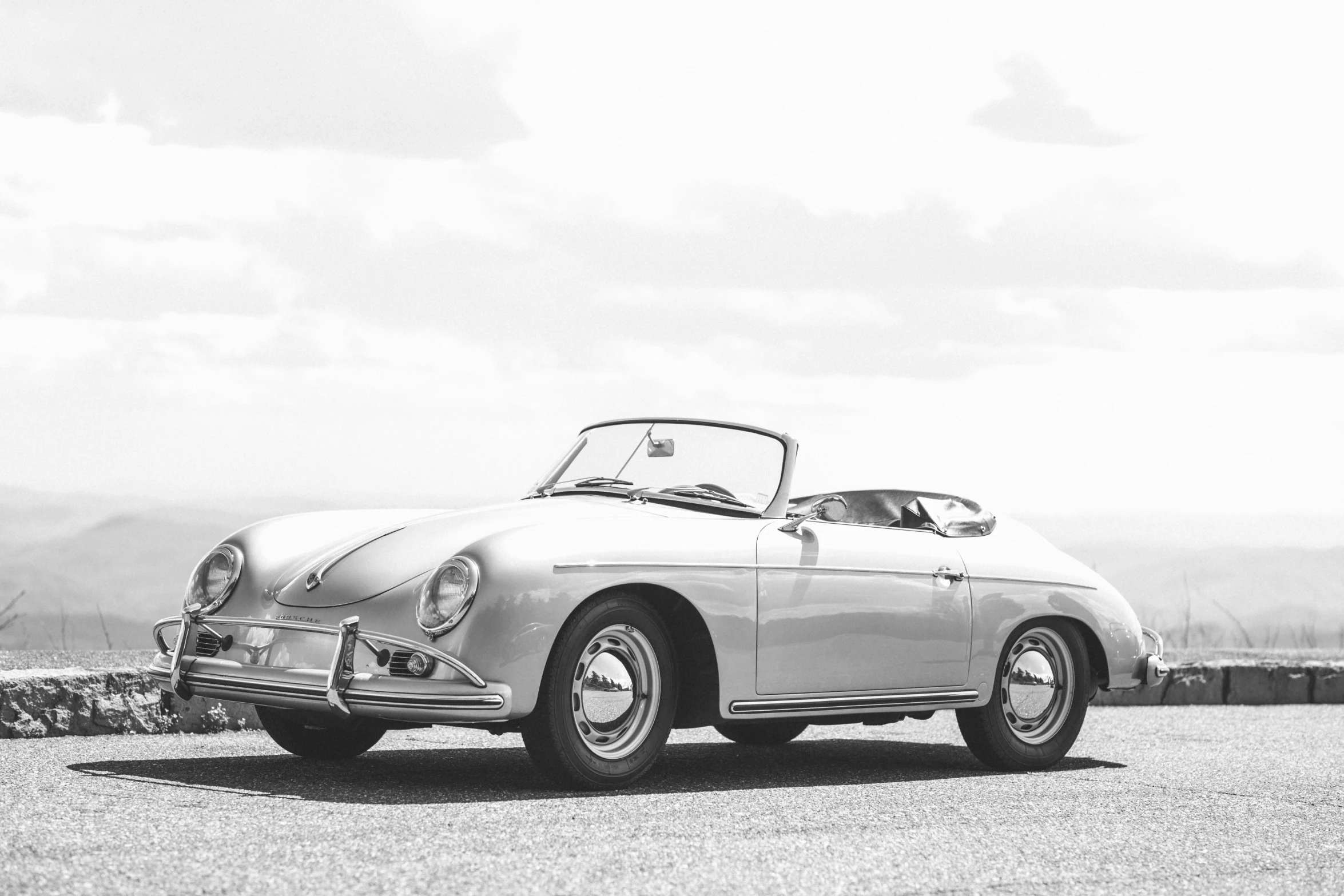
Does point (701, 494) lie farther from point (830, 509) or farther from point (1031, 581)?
point (1031, 581)

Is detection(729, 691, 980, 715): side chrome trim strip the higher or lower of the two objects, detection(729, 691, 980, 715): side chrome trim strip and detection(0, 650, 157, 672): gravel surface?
the higher

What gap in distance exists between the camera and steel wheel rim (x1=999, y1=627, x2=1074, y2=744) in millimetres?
7312

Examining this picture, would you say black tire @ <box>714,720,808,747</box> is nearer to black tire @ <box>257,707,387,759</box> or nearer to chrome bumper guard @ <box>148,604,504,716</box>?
black tire @ <box>257,707,387,759</box>

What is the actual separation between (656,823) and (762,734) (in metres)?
3.00

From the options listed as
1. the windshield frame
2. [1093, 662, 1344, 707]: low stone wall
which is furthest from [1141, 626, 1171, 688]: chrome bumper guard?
[1093, 662, 1344, 707]: low stone wall

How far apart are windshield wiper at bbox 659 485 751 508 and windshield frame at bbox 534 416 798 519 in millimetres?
30

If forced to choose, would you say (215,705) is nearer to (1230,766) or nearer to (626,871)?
(626,871)

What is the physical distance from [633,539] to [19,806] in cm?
221

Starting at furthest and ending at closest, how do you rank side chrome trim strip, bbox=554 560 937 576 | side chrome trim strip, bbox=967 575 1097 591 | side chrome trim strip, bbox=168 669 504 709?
side chrome trim strip, bbox=967 575 1097 591, side chrome trim strip, bbox=554 560 937 576, side chrome trim strip, bbox=168 669 504 709

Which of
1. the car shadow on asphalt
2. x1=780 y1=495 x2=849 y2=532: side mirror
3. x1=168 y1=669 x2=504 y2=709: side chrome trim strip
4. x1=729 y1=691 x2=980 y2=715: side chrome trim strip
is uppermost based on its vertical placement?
x1=780 y1=495 x2=849 y2=532: side mirror

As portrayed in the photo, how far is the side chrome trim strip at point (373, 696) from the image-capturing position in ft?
18.0

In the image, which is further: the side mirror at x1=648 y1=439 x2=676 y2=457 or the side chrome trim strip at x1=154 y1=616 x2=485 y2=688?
the side mirror at x1=648 y1=439 x2=676 y2=457

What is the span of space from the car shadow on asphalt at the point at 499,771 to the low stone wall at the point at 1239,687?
4.15 meters

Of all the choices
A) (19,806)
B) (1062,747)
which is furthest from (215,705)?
(1062,747)
